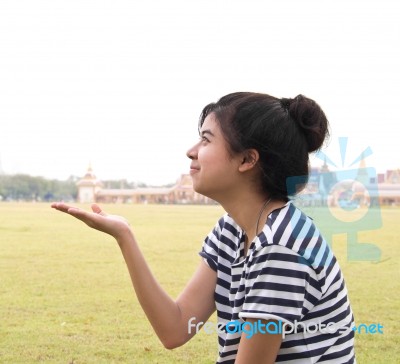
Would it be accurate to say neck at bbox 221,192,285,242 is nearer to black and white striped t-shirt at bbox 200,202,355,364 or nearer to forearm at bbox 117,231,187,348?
black and white striped t-shirt at bbox 200,202,355,364

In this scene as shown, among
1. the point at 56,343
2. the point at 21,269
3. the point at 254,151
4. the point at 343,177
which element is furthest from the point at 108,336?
the point at 21,269

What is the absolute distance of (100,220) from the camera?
1.57m

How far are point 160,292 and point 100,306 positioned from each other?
151 inches

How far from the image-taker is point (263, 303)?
141 centimetres

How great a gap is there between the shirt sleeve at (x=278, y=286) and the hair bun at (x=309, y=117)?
0.35m

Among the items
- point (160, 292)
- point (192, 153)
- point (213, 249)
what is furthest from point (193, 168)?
point (160, 292)

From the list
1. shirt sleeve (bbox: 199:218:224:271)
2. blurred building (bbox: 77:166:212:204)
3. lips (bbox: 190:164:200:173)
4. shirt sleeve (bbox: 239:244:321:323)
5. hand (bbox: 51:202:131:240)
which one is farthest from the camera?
blurred building (bbox: 77:166:212:204)

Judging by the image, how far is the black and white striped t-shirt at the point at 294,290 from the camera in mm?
1412

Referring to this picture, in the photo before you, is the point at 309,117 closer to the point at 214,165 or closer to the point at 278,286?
the point at 214,165

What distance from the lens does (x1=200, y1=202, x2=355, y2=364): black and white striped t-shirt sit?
1.41 meters

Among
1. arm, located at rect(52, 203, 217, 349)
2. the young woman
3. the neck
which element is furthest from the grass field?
the neck

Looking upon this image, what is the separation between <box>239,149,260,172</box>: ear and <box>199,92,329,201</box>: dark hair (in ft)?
0.04

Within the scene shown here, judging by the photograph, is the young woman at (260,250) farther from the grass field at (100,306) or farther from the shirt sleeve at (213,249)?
the grass field at (100,306)

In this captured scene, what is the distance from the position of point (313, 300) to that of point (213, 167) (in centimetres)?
45
